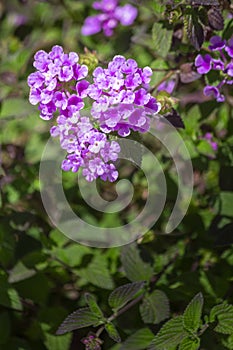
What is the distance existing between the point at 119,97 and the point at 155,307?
1.92ft

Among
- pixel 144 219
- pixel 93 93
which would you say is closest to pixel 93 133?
pixel 93 93

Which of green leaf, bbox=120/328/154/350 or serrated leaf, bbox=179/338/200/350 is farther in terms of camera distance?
green leaf, bbox=120/328/154/350

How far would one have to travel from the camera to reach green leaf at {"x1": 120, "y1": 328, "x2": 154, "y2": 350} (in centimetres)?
150

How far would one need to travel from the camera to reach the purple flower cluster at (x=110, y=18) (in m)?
2.21

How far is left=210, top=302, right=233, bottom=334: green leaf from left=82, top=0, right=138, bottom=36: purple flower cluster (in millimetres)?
1215

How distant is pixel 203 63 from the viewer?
152 cm

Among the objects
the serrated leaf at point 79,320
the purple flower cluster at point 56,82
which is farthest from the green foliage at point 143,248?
the purple flower cluster at point 56,82

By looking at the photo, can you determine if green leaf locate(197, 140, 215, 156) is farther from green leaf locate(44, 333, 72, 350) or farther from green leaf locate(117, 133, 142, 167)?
green leaf locate(44, 333, 72, 350)

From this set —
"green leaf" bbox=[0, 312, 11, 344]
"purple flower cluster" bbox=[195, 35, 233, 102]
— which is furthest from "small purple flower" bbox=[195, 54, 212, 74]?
"green leaf" bbox=[0, 312, 11, 344]

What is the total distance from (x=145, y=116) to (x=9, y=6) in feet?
5.46

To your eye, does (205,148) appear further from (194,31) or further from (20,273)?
(20,273)

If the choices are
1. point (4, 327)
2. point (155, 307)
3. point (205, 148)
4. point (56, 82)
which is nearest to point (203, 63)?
point (205, 148)

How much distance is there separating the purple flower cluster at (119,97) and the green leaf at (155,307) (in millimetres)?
487

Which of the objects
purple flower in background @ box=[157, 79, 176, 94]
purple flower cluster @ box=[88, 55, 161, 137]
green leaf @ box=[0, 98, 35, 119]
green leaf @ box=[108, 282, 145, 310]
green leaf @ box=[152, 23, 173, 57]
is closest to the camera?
purple flower cluster @ box=[88, 55, 161, 137]
